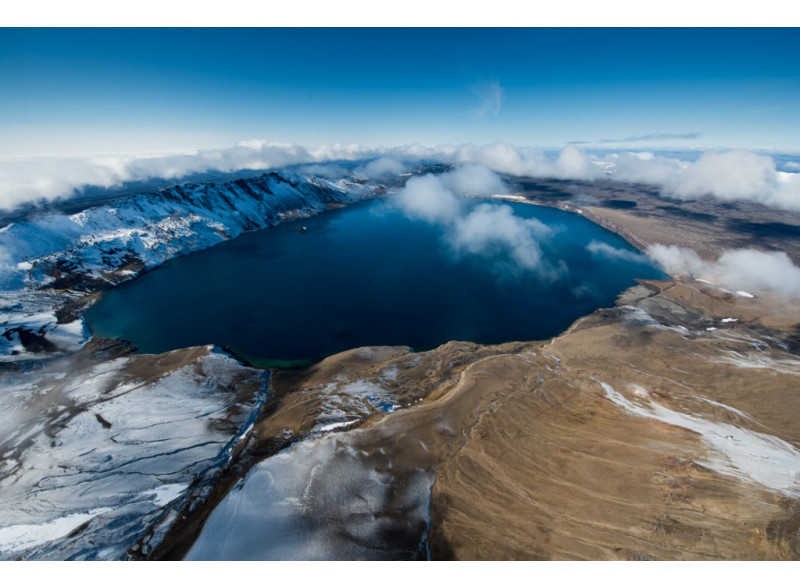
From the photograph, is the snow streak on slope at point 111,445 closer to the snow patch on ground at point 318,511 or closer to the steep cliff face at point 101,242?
the snow patch on ground at point 318,511

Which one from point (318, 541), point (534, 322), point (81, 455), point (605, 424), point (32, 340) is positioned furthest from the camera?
point (534, 322)

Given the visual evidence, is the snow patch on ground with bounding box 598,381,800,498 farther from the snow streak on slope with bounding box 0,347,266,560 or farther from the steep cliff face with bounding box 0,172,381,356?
the steep cliff face with bounding box 0,172,381,356

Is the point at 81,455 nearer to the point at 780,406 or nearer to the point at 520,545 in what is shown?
the point at 520,545

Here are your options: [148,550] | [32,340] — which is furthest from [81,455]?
[32,340]

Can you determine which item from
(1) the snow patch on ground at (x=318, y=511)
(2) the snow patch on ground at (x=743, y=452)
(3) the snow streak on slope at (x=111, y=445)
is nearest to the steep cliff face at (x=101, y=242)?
(3) the snow streak on slope at (x=111, y=445)

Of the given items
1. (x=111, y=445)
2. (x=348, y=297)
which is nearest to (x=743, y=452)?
(x=111, y=445)

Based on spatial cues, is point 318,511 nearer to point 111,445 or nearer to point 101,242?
point 111,445

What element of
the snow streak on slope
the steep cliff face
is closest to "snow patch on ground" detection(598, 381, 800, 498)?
the snow streak on slope
